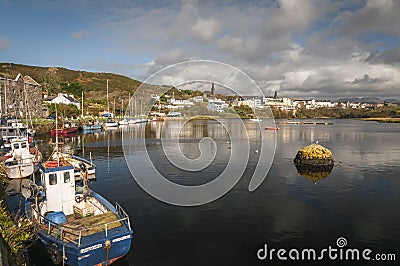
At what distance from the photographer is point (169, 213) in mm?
20406

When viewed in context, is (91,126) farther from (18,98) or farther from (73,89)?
(73,89)

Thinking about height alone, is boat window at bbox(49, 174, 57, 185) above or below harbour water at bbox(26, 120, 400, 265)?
above

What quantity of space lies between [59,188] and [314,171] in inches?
1077

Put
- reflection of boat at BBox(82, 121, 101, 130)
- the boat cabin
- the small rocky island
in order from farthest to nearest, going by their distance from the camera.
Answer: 1. reflection of boat at BBox(82, 121, 101, 130)
2. the small rocky island
3. the boat cabin

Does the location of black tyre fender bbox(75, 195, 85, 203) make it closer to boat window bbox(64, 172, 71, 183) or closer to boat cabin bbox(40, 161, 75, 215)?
boat cabin bbox(40, 161, 75, 215)

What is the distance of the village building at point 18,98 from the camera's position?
6594 cm

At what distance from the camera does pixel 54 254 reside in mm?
12883

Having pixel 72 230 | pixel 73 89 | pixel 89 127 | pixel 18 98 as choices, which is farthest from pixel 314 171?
pixel 73 89

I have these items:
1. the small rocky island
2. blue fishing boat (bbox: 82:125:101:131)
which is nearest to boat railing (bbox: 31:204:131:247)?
the small rocky island

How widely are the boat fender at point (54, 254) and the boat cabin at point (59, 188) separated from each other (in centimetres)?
283

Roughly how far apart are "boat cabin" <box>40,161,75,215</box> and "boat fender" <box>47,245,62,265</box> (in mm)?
2831

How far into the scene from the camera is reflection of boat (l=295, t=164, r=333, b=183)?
31094 millimetres

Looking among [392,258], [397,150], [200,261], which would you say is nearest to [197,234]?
[200,261]

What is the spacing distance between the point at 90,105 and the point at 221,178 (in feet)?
398
